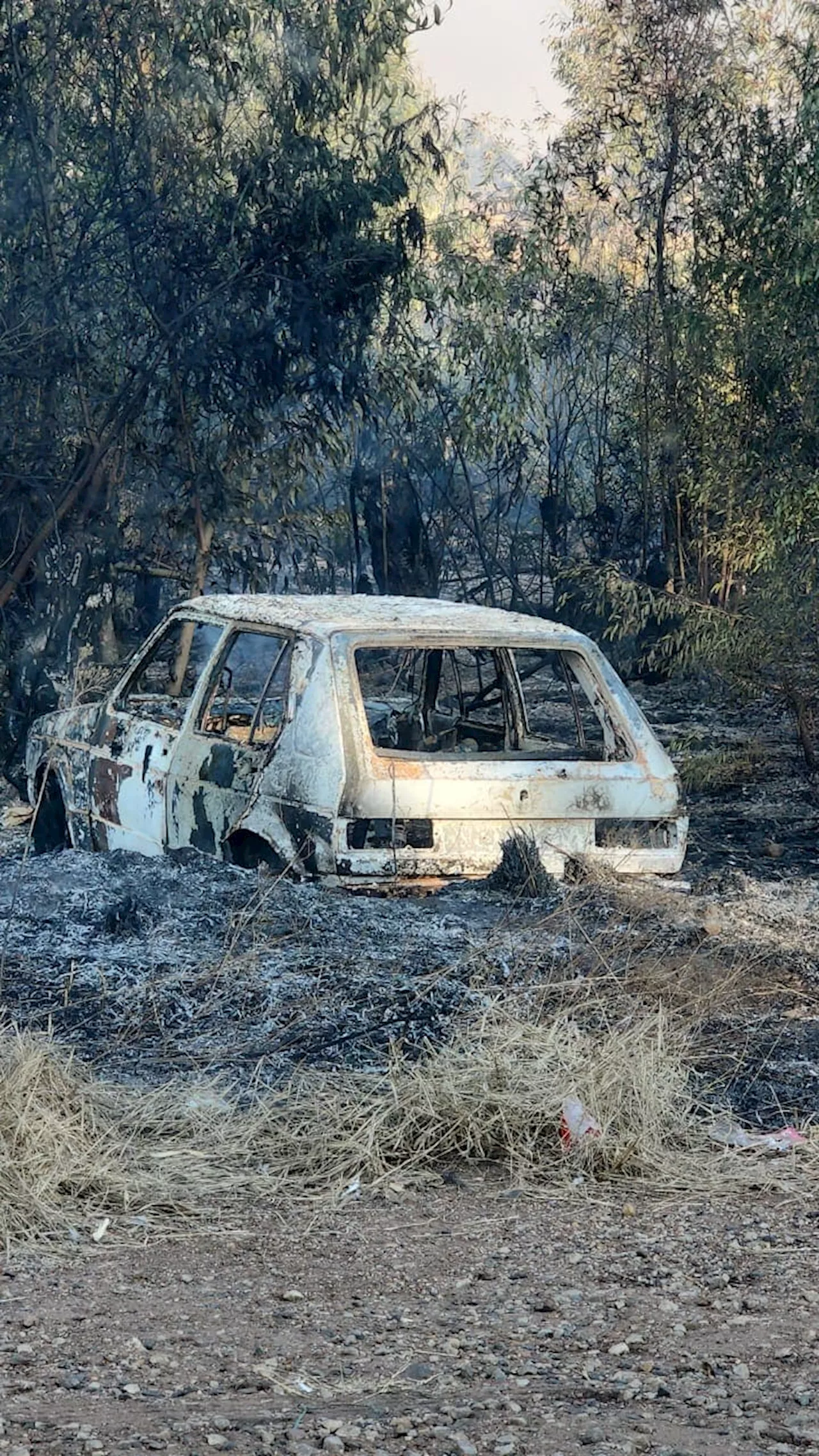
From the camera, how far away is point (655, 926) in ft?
21.4

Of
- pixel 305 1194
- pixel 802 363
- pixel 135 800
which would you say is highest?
pixel 802 363

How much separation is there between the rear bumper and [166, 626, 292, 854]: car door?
0.61 meters

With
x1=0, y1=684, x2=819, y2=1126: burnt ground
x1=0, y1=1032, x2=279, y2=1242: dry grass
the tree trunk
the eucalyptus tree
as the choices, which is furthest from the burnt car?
the eucalyptus tree

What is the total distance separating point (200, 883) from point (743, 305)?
7748 mm

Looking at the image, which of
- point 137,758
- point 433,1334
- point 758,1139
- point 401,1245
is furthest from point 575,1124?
point 137,758

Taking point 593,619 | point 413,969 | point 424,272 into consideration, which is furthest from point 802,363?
point 413,969

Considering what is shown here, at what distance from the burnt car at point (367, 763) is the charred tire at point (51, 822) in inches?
17.3

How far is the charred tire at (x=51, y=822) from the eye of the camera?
336 inches

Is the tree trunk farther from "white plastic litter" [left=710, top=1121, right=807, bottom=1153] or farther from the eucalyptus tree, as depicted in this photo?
"white plastic litter" [left=710, top=1121, right=807, bottom=1153]

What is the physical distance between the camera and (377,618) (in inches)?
272

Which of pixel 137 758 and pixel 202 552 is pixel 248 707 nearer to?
pixel 137 758

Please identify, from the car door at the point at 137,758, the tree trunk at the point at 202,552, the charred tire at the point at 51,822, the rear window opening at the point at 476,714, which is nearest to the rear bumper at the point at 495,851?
the rear window opening at the point at 476,714

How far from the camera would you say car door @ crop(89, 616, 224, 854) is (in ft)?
24.0

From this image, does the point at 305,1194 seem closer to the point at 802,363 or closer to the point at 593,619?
the point at 802,363
